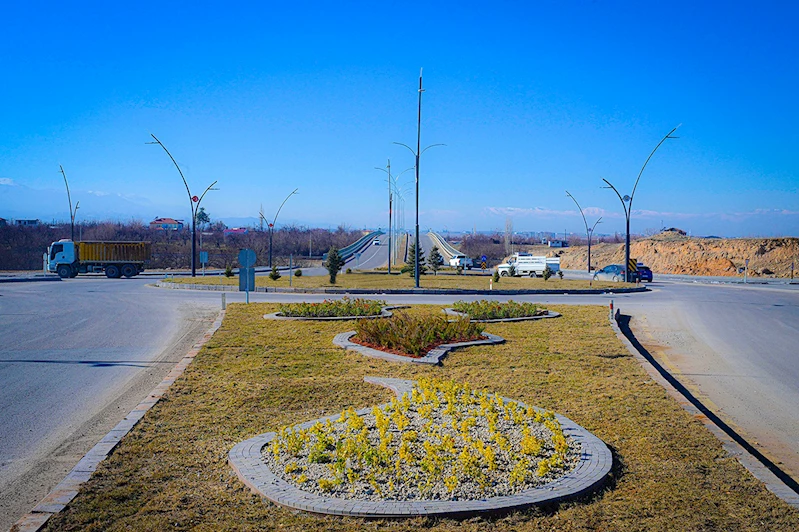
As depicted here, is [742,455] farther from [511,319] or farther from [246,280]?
[246,280]

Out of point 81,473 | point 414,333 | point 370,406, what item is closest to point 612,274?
point 414,333

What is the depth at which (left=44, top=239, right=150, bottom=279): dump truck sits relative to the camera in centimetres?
4606

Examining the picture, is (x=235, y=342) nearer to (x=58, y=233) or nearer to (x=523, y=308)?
(x=523, y=308)

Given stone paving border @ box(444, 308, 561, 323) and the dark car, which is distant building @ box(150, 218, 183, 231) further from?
stone paving border @ box(444, 308, 561, 323)

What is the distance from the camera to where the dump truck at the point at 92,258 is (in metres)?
46.1

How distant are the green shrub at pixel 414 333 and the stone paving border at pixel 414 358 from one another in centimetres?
22

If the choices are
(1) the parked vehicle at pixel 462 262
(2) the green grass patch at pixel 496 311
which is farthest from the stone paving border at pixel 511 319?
→ (1) the parked vehicle at pixel 462 262

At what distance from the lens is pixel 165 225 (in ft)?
395

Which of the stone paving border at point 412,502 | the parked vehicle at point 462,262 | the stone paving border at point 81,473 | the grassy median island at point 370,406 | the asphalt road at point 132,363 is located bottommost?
the asphalt road at point 132,363

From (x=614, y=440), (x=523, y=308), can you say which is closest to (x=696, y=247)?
(x=523, y=308)

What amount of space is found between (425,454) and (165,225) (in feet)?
399

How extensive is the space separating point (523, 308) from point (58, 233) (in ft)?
288

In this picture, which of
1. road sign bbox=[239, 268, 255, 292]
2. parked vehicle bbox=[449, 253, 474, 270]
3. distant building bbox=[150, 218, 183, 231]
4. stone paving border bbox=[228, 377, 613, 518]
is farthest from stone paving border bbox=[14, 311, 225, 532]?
distant building bbox=[150, 218, 183, 231]

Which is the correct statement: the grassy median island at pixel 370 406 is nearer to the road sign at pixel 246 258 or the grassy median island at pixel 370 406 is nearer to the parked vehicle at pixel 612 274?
the road sign at pixel 246 258
